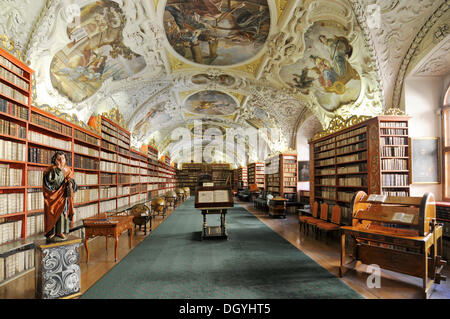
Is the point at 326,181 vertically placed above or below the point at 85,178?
below

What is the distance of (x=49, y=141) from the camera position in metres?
6.14

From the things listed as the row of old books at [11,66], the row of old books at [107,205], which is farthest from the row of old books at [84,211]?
the row of old books at [11,66]

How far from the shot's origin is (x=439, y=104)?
682 cm

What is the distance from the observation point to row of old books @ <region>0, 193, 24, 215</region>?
4.63 m

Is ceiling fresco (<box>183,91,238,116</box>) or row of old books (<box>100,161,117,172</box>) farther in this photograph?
ceiling fresco (<box>183,91,238,116</box>)

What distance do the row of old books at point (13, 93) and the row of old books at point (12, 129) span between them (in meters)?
0.51

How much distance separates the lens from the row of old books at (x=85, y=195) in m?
7.39

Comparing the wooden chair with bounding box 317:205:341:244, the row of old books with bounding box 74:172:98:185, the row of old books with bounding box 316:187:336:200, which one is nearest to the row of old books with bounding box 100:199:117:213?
the row of old books with bounding box 74:172:98:185

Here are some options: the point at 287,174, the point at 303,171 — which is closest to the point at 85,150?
the point at 287,174

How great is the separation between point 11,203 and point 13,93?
217cm

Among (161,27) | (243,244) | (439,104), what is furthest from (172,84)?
(439,104)

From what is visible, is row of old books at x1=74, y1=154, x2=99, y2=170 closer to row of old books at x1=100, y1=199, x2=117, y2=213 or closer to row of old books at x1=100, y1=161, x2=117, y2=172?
row of old books at x1=100, y1=161, x2=117, y2=172

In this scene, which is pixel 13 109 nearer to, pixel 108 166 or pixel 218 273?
pixel 108 166

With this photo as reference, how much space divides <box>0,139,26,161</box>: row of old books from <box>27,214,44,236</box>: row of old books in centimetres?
138
